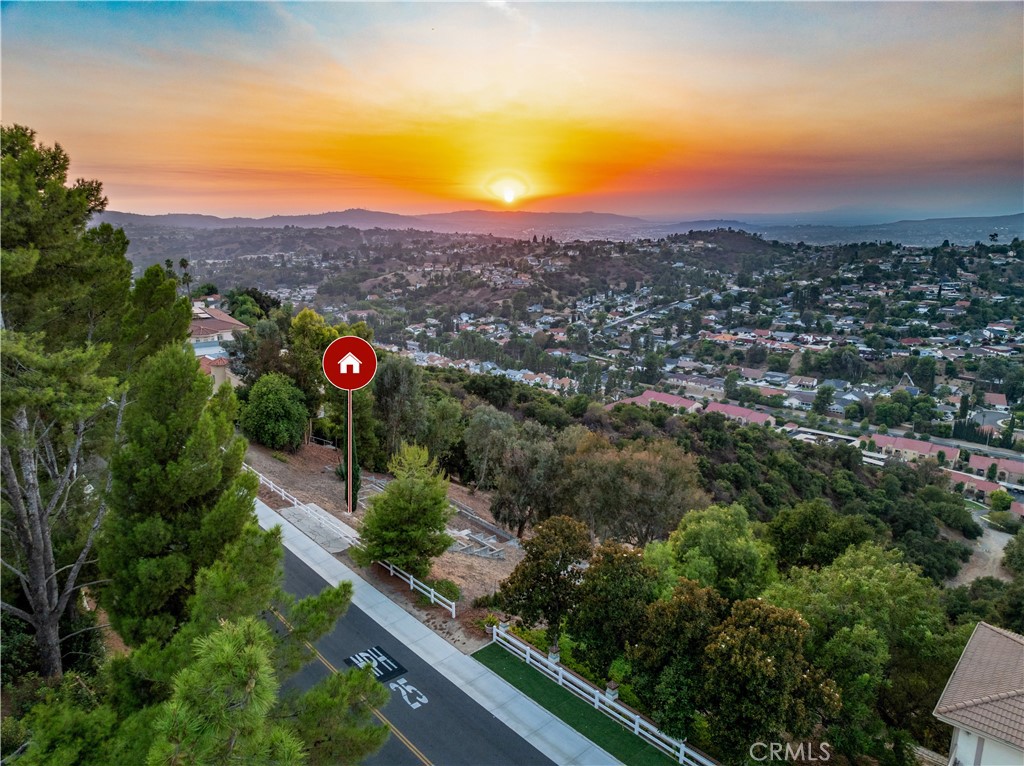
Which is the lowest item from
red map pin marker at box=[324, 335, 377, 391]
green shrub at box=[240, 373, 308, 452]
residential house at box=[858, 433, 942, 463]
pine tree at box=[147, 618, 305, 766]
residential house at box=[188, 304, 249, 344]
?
residential house at box=[858, 433, 942, 463]

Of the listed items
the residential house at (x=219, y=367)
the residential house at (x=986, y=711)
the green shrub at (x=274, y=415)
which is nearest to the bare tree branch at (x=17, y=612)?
the residential house at (x=986, y=711)

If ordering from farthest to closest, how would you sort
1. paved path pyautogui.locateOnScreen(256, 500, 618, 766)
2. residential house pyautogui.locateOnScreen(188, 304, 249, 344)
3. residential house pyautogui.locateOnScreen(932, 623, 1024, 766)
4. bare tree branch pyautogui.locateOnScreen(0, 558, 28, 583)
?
1. residential house pyautogui.locateOnScreen(188, 304, 249, 344)
2. paved path pyautogui.locateOnScreen(256, 500, 618, 766)
3. bare tree branch pyautogui.locateOnScreen(0, 558, 28, 583)
4. residential house pyautogui.locateOnScreen(932, 623, 1024, 766)

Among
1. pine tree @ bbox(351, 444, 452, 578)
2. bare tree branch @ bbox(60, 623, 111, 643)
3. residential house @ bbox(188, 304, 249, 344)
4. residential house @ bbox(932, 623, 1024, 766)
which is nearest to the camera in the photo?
residential house @ bbox(932, 623, 1024, 766)

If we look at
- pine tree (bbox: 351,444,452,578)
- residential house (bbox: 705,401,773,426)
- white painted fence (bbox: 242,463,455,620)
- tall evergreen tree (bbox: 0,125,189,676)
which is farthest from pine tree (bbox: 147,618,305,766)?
residential house (bbox: 705,401,773,426)

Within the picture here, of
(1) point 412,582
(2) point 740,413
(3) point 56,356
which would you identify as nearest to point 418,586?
(1) point 412,582

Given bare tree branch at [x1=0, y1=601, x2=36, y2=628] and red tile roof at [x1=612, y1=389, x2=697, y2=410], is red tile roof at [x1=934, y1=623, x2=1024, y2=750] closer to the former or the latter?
bare tree branch at [x1=0, y1=601, x2=36, y2=628]

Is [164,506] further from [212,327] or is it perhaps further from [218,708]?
[212,327]
